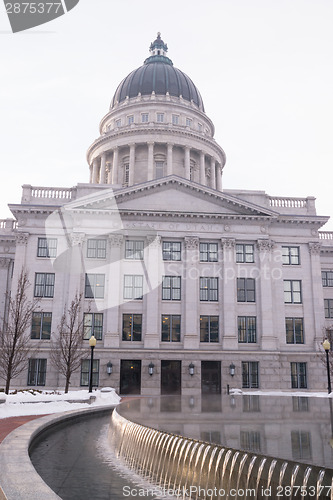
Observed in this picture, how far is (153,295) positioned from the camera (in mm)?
42906

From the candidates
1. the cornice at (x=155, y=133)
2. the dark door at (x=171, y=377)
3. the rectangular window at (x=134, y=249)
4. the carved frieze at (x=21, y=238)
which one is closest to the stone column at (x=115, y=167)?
the cornice at (x=155, y=133)

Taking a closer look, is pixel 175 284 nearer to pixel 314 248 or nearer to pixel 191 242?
pixel 191 242

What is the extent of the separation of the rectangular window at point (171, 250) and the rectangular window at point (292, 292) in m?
11.2

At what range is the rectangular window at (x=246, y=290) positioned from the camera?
44156 mm

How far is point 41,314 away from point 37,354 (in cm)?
378

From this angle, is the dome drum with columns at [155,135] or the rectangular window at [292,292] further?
the dome drum with columns at [155,135]

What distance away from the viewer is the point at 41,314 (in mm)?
42625

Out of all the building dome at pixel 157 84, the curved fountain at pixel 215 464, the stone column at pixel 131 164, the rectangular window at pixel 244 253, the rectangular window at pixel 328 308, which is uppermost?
the building dome at pixel 157 84

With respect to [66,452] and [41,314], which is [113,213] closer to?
[41,314]

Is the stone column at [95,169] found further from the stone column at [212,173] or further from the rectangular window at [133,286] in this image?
the rectangular window at [133,286]

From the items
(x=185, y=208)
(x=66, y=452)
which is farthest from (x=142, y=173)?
(x=66, y=452)

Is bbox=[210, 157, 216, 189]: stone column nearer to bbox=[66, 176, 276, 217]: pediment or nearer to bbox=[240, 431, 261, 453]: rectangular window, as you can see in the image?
bbox=[66, 176, 276, 217]: pediment

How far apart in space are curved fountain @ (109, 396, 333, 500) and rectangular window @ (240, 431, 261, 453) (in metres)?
0.27

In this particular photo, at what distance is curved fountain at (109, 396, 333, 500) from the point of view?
22.7 feet
